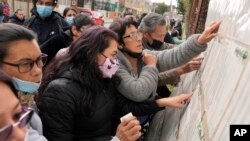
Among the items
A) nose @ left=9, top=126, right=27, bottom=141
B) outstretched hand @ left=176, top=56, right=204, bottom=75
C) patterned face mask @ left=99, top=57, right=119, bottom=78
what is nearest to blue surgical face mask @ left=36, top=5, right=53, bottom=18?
outstretched hand @ left=176, top=56, right=204, bottom=75

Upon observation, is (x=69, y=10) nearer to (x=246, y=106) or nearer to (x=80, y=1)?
(x=246, y=106)

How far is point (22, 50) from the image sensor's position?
6.07 ft

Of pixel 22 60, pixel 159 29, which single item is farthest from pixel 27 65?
pixel 159 29

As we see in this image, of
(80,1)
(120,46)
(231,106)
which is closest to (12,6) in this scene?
(80,1)

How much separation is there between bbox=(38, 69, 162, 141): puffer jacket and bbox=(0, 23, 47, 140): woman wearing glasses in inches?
6.4

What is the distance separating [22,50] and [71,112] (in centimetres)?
48

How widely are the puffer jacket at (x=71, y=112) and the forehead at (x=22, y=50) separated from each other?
0.28 m

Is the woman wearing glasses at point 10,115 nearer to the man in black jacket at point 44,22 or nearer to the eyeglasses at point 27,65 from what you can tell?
the eyeglasses at point 27,65

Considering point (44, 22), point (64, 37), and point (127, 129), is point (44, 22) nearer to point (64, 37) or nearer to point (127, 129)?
point (64, 37)

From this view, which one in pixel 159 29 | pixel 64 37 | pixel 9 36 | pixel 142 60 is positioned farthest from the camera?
pixel 64 37

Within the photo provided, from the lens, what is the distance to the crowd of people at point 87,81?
6.04 ft

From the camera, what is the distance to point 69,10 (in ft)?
20.2

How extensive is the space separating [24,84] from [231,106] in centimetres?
112

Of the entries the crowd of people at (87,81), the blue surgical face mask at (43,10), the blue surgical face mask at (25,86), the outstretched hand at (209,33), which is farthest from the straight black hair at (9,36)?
the blue surgical face mask at (43,10)
